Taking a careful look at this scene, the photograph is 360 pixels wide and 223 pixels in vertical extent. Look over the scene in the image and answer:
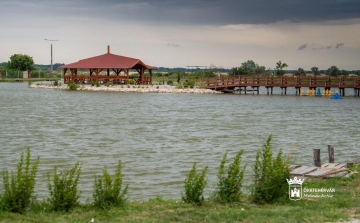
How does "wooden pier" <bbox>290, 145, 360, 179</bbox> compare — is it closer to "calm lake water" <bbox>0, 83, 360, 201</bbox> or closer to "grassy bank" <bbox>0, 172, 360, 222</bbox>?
"calm lake water" <bbox>0, 83, 360, 201</bbox>

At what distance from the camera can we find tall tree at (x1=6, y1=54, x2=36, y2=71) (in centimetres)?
10212

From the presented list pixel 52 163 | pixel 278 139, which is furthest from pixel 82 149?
pixel 278 139

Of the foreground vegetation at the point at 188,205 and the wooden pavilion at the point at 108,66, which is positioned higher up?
the wooden pavilion at the point at 108,66

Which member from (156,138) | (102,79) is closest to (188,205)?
(156,138)

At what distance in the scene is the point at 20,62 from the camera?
10194cm

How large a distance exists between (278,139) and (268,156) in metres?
11.6

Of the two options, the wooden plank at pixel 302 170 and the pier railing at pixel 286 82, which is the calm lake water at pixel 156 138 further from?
the pier railing at pixel 286 82

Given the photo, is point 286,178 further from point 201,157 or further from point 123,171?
point 201,157

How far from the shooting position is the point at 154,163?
43.1ft

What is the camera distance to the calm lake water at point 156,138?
468 inches

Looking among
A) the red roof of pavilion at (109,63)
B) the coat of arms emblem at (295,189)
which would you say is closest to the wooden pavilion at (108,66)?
the red roof of pavilion at (109,63)

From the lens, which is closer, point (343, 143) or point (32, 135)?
point (343, 143)

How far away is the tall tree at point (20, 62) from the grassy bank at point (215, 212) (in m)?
101

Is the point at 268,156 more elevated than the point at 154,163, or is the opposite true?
the point at 268,156
